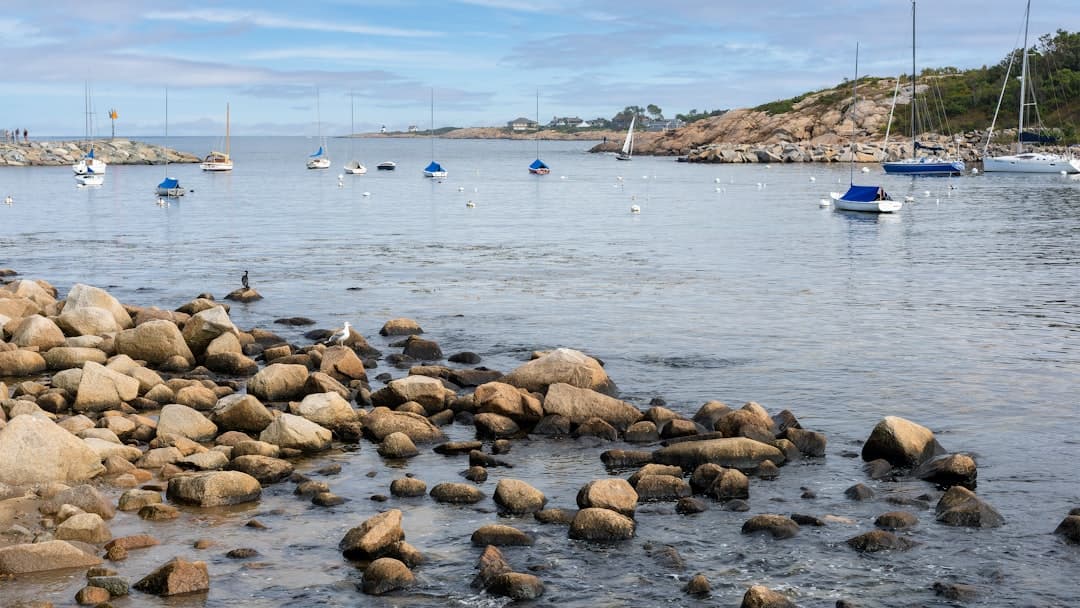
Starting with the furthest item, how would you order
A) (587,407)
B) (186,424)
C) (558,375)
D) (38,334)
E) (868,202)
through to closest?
(868,202), (38,334), (558,375), (587,407), (186,424)

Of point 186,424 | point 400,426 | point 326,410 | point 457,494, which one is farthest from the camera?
point 326,410

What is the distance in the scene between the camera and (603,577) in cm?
1309

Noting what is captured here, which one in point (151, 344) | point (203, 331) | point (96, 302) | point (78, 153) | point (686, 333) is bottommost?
point (686, 333)

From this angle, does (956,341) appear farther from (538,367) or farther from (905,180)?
(905,180)

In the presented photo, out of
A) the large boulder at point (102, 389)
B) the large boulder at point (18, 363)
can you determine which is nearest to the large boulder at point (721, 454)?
the large boulder at point (102, 389)

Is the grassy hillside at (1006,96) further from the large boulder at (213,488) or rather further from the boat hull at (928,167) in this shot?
the large boulder at (213,488)

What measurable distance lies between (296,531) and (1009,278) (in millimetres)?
32703

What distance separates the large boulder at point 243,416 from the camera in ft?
61.4

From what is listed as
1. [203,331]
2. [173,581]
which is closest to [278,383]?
[203,331]

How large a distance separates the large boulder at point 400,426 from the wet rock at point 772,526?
6.35 meters

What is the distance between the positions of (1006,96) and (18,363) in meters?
157

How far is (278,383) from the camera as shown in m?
21.2

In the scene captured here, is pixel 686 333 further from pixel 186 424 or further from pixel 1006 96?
A: pixel 1006 96

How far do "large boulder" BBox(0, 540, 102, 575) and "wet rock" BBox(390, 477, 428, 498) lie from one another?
167 inches
